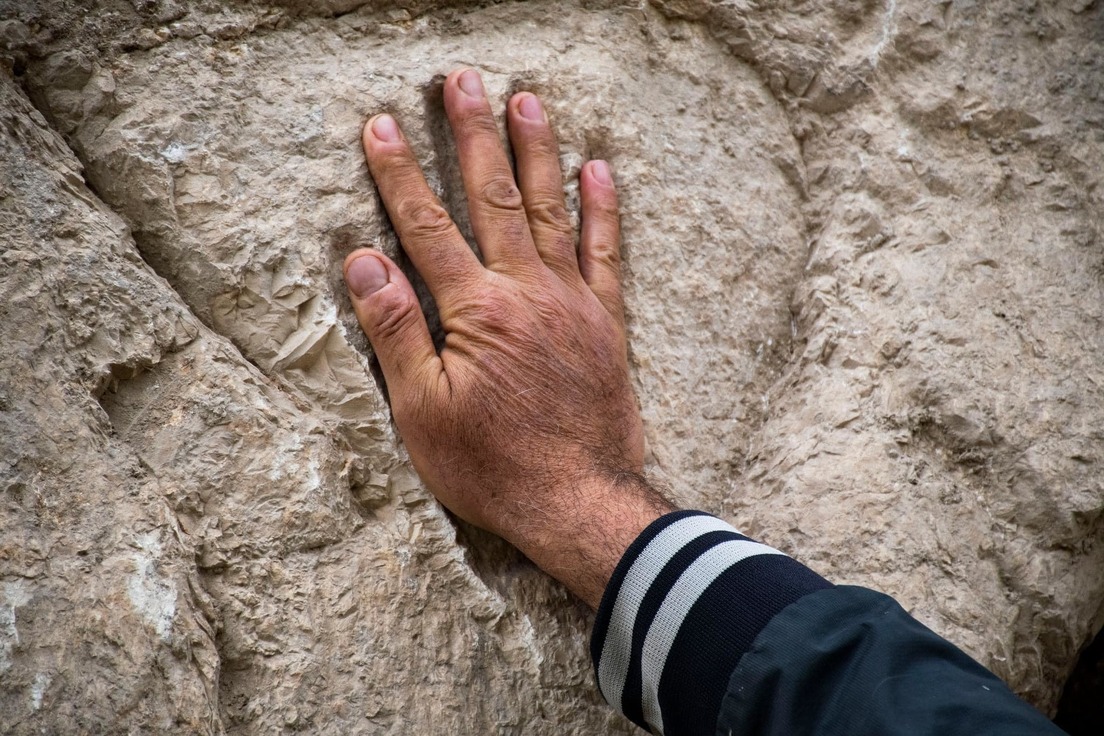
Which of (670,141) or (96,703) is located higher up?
(670,141)

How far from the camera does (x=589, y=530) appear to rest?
3.49 ft

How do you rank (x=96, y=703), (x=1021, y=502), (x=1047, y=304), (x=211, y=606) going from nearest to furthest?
(x=96, y=703) < (x=211, y=606) < (x=1021, y=502) < (x=1047, y=304)

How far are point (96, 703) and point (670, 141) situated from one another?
1.04 meters

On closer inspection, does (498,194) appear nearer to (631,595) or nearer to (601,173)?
(601,173)

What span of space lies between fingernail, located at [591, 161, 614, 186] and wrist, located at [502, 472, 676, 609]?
441 millimetres

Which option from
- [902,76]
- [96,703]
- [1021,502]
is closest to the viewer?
[96,703]

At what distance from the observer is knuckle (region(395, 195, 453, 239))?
112 centimetres

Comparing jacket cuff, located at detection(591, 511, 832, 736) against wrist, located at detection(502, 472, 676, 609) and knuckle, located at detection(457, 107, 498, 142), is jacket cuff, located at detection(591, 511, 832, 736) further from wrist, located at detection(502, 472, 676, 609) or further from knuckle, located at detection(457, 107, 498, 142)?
knuckle, located at detection(457, 107, 498, 142)

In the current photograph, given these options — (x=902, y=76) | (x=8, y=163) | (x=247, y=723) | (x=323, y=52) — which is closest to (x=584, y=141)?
(x=323, y=52)

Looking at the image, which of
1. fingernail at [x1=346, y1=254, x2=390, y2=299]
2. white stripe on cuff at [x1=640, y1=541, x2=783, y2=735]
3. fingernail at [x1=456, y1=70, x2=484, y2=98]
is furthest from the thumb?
white stripe on cuff at [x1=640, y1=541, x2=783, y2=735]

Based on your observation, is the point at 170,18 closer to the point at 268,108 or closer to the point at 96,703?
the point at 268,108

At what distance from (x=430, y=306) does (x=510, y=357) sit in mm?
141

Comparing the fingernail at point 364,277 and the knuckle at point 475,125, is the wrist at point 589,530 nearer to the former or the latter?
the fingernail at point 364,277

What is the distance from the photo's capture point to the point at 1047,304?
132 cm
